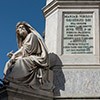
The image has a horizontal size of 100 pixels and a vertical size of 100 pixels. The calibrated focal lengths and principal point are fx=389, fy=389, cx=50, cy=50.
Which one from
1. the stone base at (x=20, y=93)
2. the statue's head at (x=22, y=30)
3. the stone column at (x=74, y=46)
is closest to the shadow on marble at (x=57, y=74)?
the stone column at (x=74, y=46)

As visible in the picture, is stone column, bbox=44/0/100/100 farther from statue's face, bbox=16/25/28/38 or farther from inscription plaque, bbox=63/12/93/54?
statue's face, bbox=16/25/28/38

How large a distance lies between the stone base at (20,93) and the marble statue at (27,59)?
0.84ft

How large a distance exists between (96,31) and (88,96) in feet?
7.00

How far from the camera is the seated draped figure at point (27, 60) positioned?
993 cm

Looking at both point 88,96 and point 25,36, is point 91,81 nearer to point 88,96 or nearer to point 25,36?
point 88,96

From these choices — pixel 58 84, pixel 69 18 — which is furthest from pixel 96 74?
pixel 69 18

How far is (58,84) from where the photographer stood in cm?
1070

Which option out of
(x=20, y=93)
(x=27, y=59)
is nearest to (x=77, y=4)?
(x=27, y=59)

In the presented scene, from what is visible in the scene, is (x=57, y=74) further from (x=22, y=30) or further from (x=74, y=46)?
(x=22, y=30)

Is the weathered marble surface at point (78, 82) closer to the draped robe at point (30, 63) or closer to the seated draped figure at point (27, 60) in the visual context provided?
the seated draped figure at point (27, 60)

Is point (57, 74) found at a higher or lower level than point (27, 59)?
lower

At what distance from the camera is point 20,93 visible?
9320 millimetres

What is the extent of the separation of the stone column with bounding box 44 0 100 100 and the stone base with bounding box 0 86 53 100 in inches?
27.5

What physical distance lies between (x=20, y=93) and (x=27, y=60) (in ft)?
4.01
